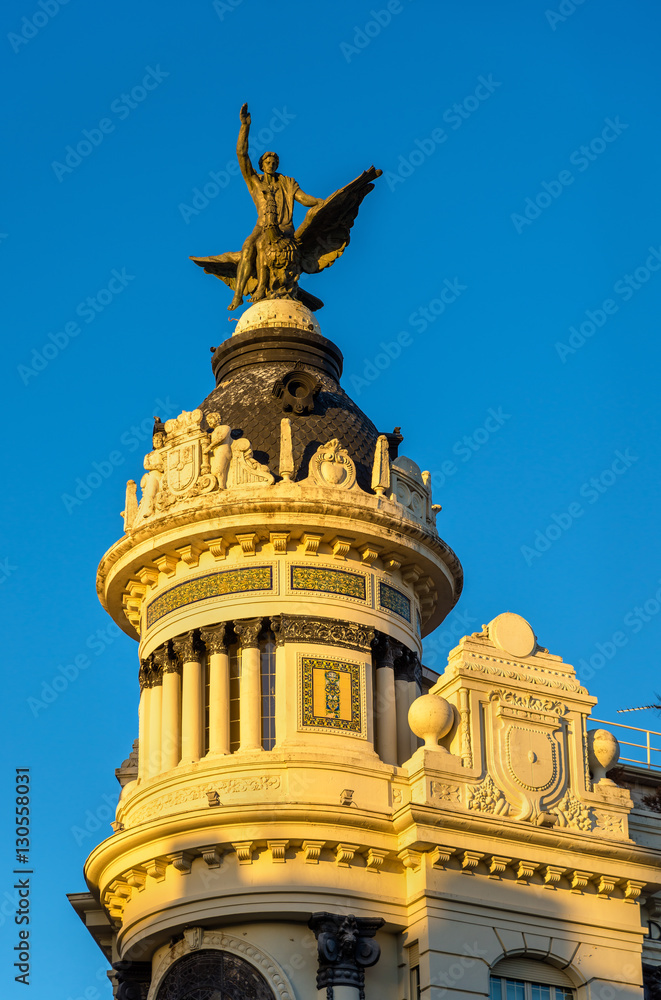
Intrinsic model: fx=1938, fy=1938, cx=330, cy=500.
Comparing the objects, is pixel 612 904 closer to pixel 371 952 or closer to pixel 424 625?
pixel 371 952

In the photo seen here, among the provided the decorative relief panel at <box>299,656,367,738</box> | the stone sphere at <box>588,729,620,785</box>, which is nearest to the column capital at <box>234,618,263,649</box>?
the decorative relief panel at <box>299,656,367,738</box>

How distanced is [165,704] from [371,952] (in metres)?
6.95

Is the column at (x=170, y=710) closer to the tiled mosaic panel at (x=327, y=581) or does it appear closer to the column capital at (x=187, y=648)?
the column capital at (x=187, y=648)

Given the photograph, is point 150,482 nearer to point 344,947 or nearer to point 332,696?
point 332,696

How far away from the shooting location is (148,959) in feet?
126

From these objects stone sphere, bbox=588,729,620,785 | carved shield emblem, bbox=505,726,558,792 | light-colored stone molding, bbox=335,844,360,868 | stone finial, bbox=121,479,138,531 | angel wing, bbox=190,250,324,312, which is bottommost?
light-colored stone molding, bbox=335,844,360,868

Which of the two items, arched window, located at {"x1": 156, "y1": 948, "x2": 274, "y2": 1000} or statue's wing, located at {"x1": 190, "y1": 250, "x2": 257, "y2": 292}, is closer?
arched window, located at {"x1": 156, "y1": 948, "x2": 274, "y2": 1000}

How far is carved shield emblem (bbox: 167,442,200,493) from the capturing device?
132 feet

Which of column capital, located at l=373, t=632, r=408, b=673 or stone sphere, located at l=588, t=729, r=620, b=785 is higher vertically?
column capital, located at l=373, t=632, r=408, b=673

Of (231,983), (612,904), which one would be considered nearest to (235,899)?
(231,983)

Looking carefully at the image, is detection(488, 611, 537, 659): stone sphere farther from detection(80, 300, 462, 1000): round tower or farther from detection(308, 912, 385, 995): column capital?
detection(308, 912, 385, 995): column capital

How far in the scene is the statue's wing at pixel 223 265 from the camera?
1829 inches

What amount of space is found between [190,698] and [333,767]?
3.65m

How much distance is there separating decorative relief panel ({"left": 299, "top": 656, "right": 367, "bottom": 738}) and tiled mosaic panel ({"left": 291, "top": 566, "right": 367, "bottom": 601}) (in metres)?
1.49
